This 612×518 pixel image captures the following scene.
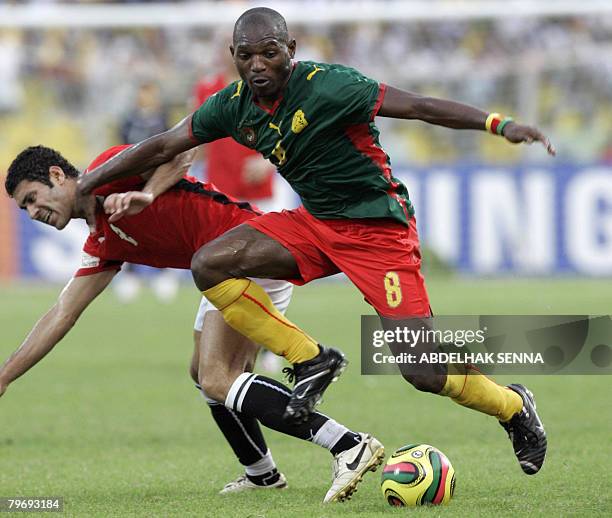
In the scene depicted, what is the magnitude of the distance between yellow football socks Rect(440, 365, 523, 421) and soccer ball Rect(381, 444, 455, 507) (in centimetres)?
32

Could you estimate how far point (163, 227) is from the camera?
6230mm

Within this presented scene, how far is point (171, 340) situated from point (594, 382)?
5.01 meters

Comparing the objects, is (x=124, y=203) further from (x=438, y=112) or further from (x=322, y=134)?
(x=438, y=112)

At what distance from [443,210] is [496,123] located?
45.0 feet

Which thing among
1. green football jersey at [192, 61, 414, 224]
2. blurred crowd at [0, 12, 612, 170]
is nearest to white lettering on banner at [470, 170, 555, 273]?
blurred crowd at [0, 12, 612, 170]

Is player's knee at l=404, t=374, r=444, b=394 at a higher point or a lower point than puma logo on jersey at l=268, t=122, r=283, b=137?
lower

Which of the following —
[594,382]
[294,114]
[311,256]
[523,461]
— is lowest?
[594,382]

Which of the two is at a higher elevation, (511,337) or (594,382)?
(511,337)

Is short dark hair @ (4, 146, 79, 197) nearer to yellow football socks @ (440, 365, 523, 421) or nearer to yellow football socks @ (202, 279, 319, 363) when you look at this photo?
yellow football socks @ (202, 279, 319, 363)

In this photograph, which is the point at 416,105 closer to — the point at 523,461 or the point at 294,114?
the point at 294,114

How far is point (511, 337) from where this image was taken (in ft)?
21.0

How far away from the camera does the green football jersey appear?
5.60m

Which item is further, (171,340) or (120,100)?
(120,100)

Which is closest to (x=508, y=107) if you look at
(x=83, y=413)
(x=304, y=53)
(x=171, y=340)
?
(x=304, y=53)
